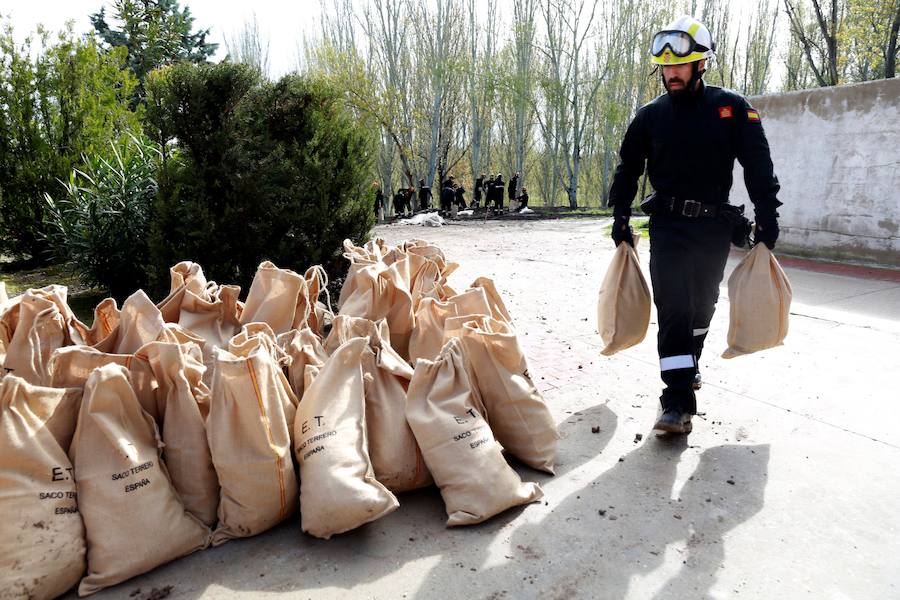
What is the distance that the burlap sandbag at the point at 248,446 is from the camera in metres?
2.32

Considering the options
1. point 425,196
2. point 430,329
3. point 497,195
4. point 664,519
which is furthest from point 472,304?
point 425,196

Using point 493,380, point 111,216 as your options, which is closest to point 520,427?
point 493,380

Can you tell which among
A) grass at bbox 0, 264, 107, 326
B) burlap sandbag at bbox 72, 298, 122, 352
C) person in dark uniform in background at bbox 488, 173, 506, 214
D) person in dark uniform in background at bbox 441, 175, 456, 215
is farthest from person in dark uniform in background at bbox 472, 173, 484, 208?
burlap sandbag at bbox 72, 298, 122, 352

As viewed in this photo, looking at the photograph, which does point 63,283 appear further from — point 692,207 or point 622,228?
point 692,207

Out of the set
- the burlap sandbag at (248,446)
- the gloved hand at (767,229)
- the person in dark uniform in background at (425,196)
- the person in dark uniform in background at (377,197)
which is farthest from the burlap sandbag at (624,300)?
the person in dark uniform in background at (425,196)

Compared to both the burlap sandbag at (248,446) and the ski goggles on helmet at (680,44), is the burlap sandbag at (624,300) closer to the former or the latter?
the ski goggles on helmet at (680,44)

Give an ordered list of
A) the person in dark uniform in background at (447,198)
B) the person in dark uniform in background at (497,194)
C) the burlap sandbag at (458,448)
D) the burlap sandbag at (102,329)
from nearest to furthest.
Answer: the burlap sandbag at (458,448) < the burlap sandbag at (102,329) < the person in dark uniform in background at (447,198) < the person in dark uniform in background at (497,194)

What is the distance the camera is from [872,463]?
2.97m

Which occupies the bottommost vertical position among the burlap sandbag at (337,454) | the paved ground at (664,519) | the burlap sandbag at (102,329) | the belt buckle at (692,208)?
the paved ground at (664,519)

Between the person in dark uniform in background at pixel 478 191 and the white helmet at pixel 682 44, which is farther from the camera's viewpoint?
the person in dark uniform in background at pixel 478 191

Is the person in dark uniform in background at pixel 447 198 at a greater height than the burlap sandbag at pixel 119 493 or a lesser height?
greater

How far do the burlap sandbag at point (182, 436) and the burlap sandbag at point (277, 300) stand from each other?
3.42ft

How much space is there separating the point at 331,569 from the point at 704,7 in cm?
3225

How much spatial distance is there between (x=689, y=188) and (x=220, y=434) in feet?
8.73
